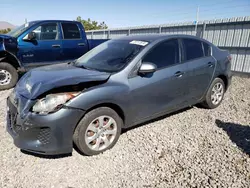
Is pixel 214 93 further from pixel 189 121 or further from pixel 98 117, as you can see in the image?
pixel 98 117

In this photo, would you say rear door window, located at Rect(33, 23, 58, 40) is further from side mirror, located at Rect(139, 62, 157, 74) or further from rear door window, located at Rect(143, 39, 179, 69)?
side mirror, located at Rect(139, 62, 157, 74)

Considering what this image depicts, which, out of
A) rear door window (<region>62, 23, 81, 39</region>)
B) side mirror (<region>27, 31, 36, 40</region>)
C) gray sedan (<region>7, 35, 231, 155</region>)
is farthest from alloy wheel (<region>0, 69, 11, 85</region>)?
gray sedan (<region>7, 35, 231, 155</region>)

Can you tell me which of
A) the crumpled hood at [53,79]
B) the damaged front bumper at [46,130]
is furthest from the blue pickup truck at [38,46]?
the damaged front bumper at [46,130]

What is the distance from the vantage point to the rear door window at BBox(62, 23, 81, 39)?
6.49 metres

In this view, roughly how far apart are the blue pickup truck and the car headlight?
387 centimetres

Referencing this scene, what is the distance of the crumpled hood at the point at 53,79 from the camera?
99.5 inches

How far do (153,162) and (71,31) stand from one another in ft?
17.7

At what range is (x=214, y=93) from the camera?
439cm

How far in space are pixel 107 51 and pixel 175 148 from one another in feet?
6.54

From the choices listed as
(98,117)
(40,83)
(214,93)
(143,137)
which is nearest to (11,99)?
(40,83)

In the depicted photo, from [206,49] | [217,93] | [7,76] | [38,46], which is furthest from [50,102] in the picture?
[38,46]

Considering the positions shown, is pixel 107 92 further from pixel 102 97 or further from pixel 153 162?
pixel 153 162

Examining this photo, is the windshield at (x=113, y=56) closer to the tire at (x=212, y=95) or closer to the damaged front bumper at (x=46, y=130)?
the damaged front bumper at (x=46, y=130)

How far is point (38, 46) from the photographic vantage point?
5.99 meters
